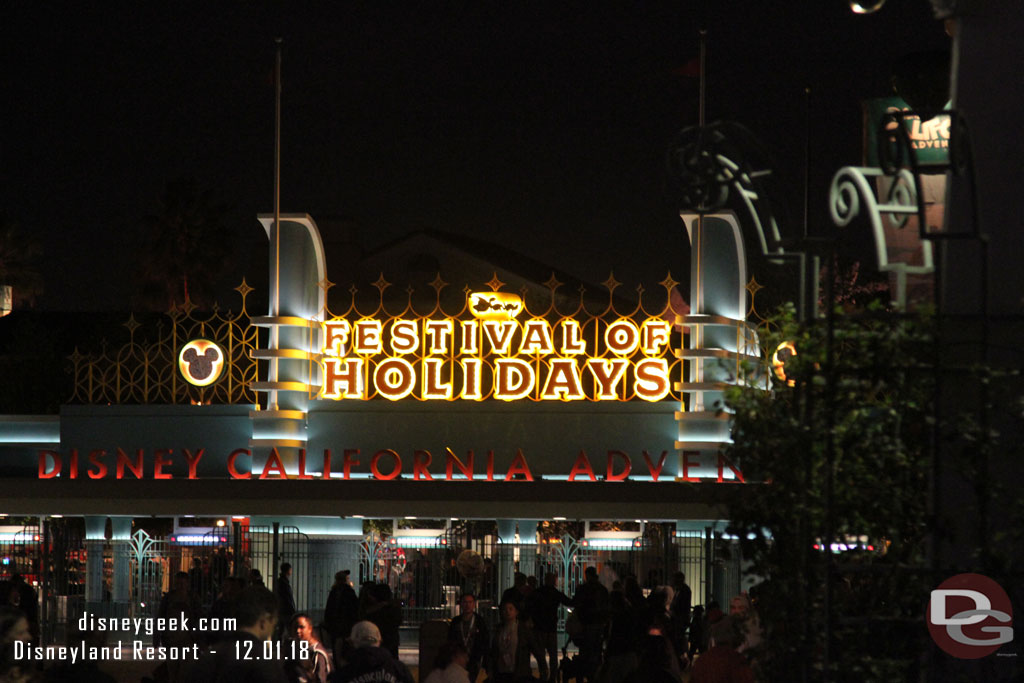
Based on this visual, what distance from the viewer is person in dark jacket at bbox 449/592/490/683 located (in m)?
17.8

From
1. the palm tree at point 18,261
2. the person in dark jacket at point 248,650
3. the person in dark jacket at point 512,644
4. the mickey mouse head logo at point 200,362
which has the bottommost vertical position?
the person in dark jacket at point 512,644

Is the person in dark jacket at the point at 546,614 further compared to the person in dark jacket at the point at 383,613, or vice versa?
the person in dark jacket at the point at 546,614

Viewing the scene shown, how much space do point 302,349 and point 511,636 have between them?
36.6 ft

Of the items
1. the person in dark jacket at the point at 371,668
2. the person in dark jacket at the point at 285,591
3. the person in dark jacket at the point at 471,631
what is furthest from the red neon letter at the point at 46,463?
the person in dark jacket at the point at 371,668

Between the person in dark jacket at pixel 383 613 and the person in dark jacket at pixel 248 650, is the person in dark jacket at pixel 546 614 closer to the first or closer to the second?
the person in dark jacket at pixel 383 613

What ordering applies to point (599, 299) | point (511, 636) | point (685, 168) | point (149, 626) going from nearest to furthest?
point (685, 168) → point (511, 636) → point (149, 626) → point (599, 299)

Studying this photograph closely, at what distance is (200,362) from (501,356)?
5.68 m

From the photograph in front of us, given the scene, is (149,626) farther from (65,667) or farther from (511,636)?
(65,667)

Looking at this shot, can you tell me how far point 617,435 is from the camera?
27.4 metres

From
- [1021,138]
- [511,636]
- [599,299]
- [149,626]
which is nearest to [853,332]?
[1021,138]

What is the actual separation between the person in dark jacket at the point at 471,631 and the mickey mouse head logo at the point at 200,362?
1120cm
